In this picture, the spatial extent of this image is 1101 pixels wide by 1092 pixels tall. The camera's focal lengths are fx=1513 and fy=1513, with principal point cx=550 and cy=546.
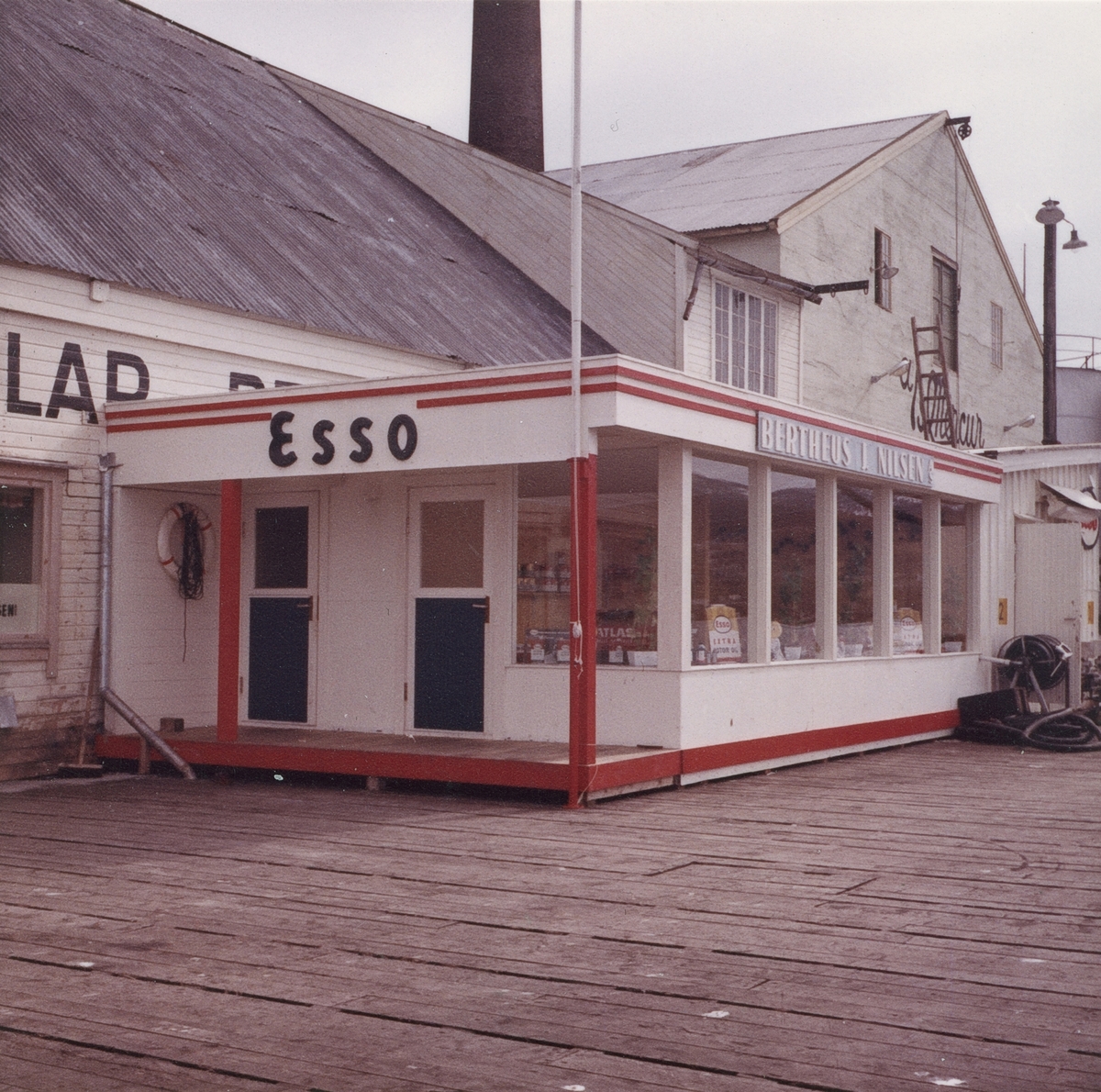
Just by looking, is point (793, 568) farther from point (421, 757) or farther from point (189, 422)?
point (189, 422)

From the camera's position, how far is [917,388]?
27.7 m

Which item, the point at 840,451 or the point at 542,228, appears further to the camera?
the point at 542,228

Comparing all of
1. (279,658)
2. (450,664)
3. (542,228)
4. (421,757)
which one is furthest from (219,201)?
(542,228)

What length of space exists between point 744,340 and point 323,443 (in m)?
13.5

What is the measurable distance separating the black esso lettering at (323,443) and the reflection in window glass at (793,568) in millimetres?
3786

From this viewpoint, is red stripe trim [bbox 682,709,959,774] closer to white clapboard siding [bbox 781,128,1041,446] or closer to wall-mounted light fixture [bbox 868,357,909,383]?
white clapboard siding [bbox 781,128,1041,446]

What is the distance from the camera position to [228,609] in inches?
469

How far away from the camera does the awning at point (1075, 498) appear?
17734 mm

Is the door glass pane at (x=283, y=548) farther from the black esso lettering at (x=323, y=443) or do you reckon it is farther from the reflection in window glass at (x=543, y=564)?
the reflection in window glass at (x=543, y=564)

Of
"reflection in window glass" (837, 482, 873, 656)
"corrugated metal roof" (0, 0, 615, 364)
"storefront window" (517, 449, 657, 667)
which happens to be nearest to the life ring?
"corrugated metal roof" (0, 0, 615, 364)

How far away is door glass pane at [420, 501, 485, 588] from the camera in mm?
12070

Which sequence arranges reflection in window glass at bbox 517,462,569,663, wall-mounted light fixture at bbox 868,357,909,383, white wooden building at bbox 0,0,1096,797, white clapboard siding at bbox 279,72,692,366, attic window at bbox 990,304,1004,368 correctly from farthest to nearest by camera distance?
attic window at bbox 990,304,1004,368
wall-mounted light fixture at bbox 868,357,909,383
white clapboard siding at bbox 279,72,692,366
reflection in window glass at bbox 517,462,569,663
white wooden building at bbox 0,0,1096,797

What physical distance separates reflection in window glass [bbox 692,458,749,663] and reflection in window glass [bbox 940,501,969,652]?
473 centimetres

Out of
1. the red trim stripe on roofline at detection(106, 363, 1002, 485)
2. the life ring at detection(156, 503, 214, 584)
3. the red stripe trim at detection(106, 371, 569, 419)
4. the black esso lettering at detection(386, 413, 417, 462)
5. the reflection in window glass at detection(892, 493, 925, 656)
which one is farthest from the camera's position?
the reflection in window glass at detection(892, 493, 925, 656)
